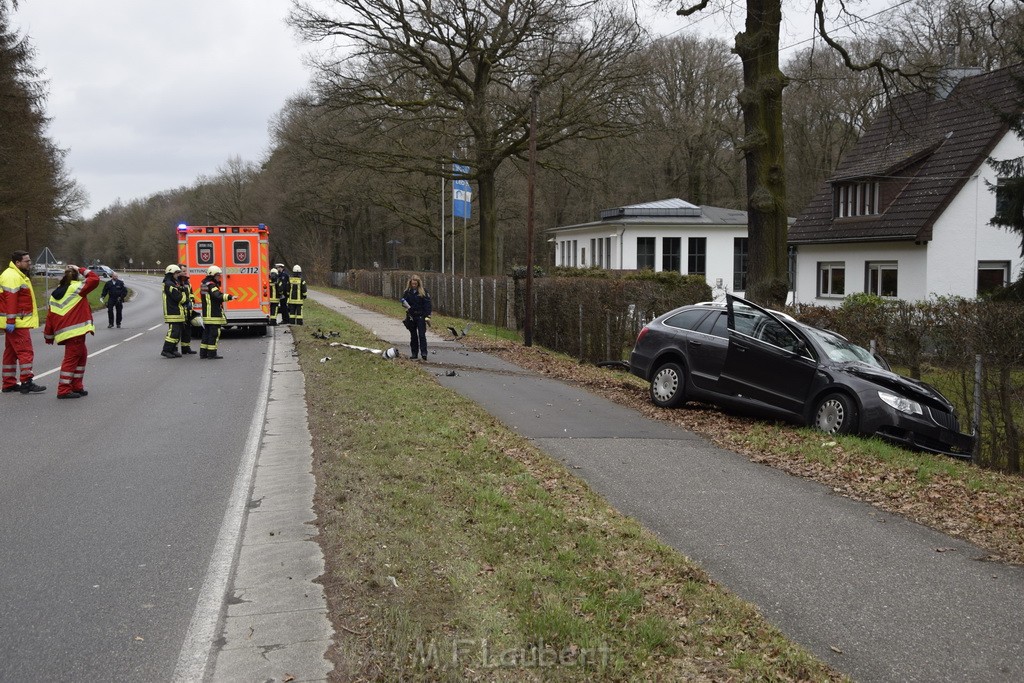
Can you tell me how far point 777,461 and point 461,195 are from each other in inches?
1012

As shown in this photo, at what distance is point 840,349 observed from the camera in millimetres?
11680

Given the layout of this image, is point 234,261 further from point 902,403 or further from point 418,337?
point 902,403

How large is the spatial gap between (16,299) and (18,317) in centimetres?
25

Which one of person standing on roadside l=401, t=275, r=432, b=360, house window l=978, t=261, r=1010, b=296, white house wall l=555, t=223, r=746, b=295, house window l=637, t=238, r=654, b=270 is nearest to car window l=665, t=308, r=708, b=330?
person standing on roadside l=401, t=275, r=432, b=360

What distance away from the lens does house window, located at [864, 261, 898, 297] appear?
30766 millimetres

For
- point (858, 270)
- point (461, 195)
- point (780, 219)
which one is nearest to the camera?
point (780, 219)

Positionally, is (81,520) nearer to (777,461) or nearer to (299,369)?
(777,461)

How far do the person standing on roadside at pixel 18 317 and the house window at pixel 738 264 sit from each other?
37.2 m

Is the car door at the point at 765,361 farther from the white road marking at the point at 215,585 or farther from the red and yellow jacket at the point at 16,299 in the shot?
the red and yellow jacket at the point at 16,299

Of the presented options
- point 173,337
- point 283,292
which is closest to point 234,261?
point 173,337

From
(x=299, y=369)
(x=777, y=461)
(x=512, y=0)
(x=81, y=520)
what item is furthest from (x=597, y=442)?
(x=512, y=0)

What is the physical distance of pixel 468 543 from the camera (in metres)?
6.04

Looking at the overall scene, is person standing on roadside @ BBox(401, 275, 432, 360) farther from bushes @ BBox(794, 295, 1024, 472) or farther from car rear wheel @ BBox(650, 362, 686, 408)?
bushes @ BBox(794, 295, 1024, 472)

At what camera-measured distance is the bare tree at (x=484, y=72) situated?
30.4 meters
